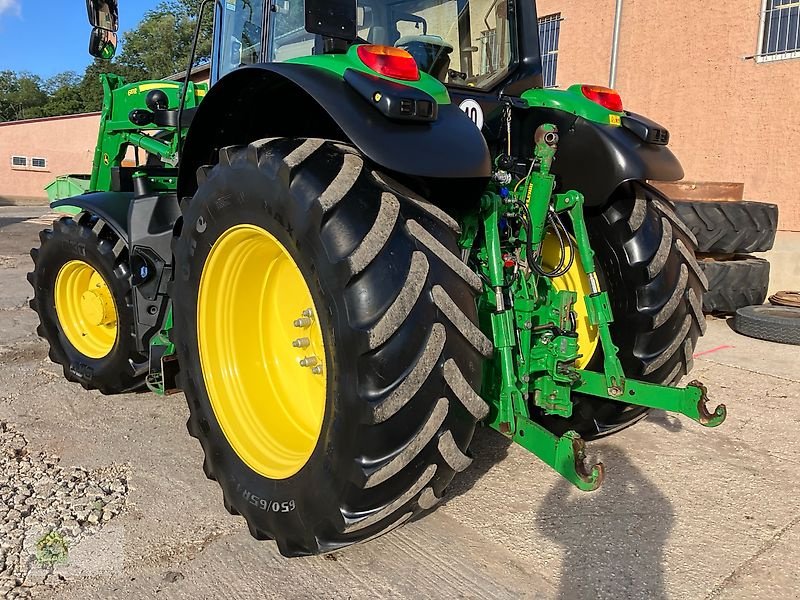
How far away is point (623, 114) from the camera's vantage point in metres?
2.88

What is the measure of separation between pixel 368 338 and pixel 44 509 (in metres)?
1.67

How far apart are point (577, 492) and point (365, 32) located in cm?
216

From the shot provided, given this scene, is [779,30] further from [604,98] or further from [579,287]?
[579,287]

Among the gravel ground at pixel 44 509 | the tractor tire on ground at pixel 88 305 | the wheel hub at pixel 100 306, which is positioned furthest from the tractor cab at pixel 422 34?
the gravel ground at pixel 44 509

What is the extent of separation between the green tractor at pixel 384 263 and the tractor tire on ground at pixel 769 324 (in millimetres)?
3121

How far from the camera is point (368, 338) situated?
6.03 feet

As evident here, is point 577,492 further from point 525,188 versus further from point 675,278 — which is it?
point 525,188

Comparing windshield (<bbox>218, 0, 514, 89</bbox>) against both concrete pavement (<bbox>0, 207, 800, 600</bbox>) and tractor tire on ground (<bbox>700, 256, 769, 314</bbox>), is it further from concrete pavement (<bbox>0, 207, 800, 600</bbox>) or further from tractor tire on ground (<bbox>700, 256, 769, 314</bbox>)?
tractor tire on ground (<bbox>700, 256, 769, 314</bbox>)

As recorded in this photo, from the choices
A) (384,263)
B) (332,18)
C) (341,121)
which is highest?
(332,18)

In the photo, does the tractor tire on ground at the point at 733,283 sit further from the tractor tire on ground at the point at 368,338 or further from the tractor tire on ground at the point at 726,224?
the tractor tire on ground at the point at 368,338

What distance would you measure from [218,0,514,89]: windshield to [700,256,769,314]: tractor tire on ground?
3.80m

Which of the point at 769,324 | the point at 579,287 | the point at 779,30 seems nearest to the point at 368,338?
the point at 579,287

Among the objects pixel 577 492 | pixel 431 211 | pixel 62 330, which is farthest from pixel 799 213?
pixel 62 330

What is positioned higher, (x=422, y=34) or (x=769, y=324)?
(x=422, y=34)
